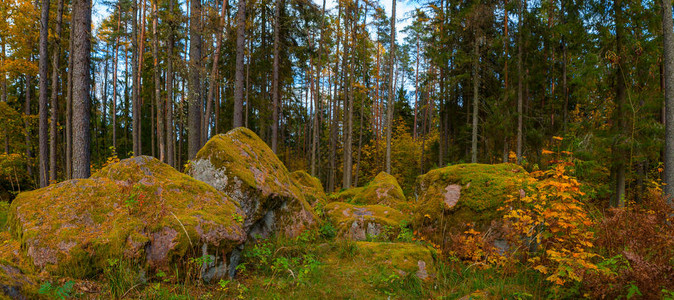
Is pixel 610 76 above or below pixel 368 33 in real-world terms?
below

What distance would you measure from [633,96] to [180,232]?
11.8 m

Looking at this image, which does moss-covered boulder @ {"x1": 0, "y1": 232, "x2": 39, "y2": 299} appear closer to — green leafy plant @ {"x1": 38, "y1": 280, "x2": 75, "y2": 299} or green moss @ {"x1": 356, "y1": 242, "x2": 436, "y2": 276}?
green leafy plant @ {"x1": 38, "y1": 280, "x2": 75, "y2": 299}

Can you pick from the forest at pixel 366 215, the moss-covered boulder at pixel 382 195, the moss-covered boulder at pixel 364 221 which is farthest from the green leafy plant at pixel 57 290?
the moss-covered boulder at pixel 382 195

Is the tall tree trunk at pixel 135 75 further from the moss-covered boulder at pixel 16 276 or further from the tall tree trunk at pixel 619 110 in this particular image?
the tall tree trunk at pixel 619 110

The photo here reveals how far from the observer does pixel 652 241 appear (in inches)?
126

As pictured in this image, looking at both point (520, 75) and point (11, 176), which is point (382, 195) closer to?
point (520, 75)

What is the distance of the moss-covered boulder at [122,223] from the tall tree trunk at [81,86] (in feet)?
13.9

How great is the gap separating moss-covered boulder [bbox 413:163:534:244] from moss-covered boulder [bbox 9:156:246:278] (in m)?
3.40

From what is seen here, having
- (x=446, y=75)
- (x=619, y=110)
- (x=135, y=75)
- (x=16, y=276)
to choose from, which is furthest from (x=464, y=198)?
(x=135, y=75)

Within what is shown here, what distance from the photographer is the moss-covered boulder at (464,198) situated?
16.1 feet

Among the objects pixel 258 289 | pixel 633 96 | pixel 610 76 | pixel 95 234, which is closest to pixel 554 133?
pixel 610 76

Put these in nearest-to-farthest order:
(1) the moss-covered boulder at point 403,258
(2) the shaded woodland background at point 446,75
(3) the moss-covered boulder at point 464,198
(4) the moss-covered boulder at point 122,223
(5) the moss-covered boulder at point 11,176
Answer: (4) the moss-covered boulder at point 122,223, (1) the moss-covered boulder at point 403,258, (3) the moss-covered boulder at point 464,198, (2) the shaded woodland background at point 446,75, (5) the moss-covered boulder at point 11,176

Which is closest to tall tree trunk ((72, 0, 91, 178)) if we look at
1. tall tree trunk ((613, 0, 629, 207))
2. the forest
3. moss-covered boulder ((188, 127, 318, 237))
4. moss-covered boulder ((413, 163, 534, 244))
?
the forest

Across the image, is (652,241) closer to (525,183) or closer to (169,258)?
(525,183)
